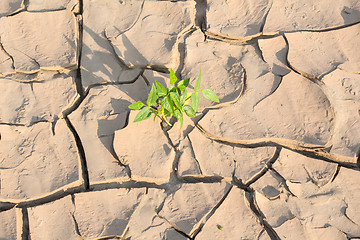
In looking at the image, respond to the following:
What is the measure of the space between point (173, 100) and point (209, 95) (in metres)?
0.22

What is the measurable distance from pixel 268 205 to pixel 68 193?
1.19 meters

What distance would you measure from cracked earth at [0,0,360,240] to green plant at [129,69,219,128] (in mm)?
138

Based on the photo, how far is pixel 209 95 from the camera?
6.70 feet

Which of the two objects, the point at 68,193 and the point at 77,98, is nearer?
the point at 68,193

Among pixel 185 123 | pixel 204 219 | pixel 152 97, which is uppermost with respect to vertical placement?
pixel 152 97

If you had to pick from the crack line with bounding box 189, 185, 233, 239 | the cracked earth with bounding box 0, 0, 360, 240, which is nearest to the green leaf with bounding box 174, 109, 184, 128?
the cracked earth with bounding box 0, 0, 360, 240

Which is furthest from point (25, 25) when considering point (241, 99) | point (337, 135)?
point (337, 135)

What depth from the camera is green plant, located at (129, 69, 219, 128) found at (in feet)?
6.56

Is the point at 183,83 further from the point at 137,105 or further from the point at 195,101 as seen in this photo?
the point at 137,105

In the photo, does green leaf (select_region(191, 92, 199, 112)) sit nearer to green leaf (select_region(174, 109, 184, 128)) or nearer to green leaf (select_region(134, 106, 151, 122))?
green leaf (select_region(174, 109, 184, 128))

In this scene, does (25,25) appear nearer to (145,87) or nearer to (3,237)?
(145,87)

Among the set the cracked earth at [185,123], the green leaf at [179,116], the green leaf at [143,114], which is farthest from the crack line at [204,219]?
the green leaf at [143,114]

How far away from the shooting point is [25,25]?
2391mm

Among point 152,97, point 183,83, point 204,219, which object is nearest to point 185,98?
point 183,83
